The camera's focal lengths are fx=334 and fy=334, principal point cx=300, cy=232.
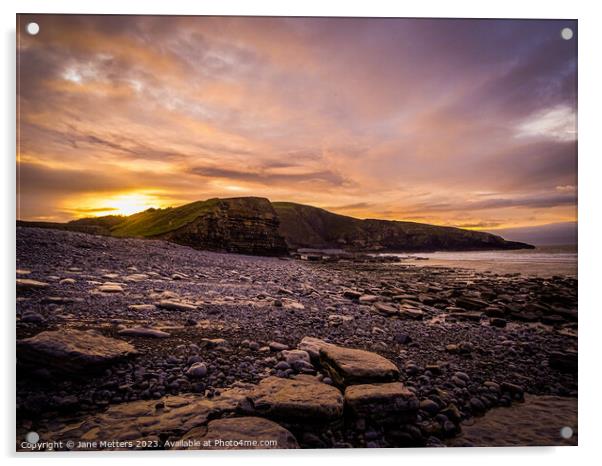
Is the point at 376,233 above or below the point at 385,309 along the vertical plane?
above

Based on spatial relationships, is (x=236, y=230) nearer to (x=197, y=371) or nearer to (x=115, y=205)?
(x=115, y=205)

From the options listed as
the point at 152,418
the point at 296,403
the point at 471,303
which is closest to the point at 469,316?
the point at 471,303

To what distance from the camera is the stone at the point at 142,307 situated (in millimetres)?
3556

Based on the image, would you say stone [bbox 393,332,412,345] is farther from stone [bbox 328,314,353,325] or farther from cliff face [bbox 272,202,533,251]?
cliff face [bbox 272,202,533,251]

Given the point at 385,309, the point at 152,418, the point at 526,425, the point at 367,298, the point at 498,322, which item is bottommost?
the point at 526,425

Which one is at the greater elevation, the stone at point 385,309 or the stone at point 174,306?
the stone at point 174,306

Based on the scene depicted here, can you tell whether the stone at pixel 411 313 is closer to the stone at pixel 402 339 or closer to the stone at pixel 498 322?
the stone at pixel 402 339

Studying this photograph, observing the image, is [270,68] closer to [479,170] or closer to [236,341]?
[479,170]

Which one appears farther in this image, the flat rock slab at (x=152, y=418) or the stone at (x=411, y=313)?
the stone at (x=411, y=313)

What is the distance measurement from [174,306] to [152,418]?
1.25 metres

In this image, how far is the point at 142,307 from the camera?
3.59 metres

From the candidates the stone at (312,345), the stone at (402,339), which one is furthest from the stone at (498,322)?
the stone at (312,345)

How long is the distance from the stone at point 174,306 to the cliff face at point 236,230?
4.17 feet

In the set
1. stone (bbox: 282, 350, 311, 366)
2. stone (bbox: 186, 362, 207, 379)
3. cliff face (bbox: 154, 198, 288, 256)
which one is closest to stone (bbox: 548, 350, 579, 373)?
stone (bbox: 282, 350, 311, 366)
